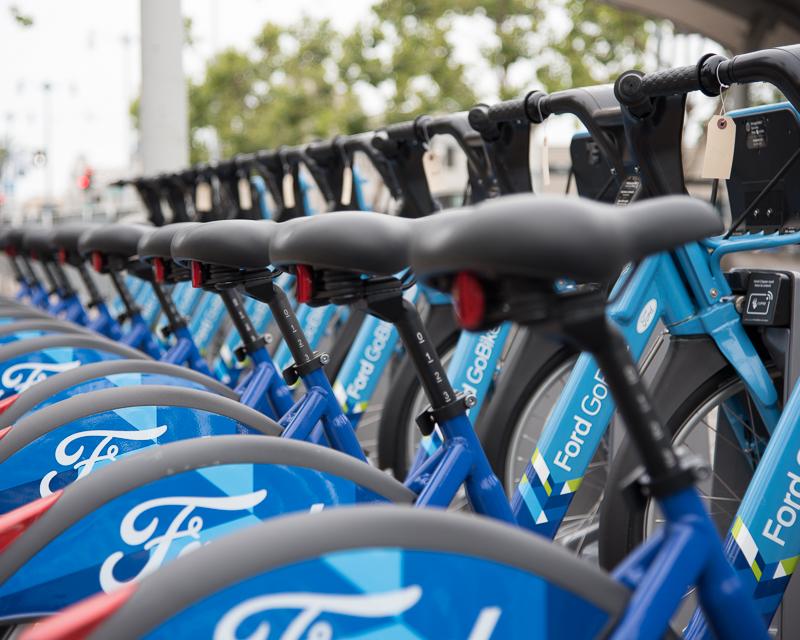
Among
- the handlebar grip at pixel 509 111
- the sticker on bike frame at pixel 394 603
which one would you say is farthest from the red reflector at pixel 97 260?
the sticker on bike frame at pixel 394 603

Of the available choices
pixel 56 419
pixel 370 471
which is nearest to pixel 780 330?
pixel 370 471

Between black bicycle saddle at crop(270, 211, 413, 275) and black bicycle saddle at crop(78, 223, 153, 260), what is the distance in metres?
1.40

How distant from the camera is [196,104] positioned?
89.5 ft

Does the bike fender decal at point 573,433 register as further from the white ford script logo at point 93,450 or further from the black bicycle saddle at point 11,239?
the black bicycle saddle at point 11,239

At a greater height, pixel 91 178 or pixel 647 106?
pixel 647 106

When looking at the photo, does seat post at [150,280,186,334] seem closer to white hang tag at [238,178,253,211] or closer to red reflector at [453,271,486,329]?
white hang tag at [238,178,253,211]

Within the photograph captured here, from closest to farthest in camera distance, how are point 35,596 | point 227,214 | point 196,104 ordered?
point 35,596 < point 227,214 < point 196,104

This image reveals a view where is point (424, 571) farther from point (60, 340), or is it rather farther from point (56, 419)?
point (60, 340)

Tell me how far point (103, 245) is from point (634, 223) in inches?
82.6

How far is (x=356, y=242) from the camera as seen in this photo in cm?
141

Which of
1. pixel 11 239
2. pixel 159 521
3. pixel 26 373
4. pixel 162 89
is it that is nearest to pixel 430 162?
pixel 26 373

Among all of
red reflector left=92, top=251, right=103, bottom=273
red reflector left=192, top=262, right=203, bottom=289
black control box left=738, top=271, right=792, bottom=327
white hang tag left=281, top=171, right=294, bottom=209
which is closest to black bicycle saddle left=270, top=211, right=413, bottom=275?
red reflector left=192, top=262, right=203, bottom=289

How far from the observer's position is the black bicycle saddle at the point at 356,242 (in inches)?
55.4

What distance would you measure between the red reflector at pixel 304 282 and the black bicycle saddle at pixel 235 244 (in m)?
0.25
